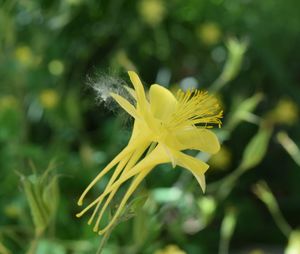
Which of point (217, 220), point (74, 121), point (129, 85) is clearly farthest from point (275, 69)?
point (129, 85)

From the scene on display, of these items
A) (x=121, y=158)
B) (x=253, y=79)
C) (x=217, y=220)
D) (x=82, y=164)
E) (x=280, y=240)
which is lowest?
(x=280, y=240)

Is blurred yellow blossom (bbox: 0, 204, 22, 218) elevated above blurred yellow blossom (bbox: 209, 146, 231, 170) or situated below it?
above

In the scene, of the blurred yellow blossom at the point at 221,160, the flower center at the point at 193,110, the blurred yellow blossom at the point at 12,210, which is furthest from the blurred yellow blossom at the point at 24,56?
the flower center at the point at 193,110

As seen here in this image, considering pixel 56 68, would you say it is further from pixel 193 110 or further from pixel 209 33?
pixel 193 110

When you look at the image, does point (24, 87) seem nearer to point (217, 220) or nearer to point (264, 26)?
point (217, 220)

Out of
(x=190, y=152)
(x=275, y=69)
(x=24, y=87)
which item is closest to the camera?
(x=190, y=152)

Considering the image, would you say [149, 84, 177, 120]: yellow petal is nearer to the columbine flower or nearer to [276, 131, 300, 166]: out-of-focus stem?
the columbine flower

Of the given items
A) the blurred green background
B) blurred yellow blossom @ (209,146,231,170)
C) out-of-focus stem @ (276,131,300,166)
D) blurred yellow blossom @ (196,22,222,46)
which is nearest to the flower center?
the blurred green background

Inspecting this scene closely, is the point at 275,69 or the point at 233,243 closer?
the point at 233,243
